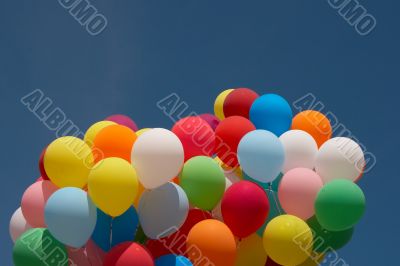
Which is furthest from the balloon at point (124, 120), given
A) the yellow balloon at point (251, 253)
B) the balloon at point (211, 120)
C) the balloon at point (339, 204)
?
the balloon at point (339, 204)

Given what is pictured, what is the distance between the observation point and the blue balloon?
5.73 metres

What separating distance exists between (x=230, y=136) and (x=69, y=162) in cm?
176

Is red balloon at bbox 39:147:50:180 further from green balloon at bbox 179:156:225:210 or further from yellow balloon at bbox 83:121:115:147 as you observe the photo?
green balloon at bbox 179:156:225:210

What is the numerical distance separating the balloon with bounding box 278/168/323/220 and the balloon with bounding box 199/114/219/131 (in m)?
1.42

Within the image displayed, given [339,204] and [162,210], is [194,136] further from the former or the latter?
[339,204]

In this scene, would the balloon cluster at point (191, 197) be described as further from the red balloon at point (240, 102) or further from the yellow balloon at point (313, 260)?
the red balloon at point (240, 102)

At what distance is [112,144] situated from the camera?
5.91m

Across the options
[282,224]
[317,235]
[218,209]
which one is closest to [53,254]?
[218,209]

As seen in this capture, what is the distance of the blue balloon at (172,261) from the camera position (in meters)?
5.73

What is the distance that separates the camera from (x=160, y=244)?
6.07 meters

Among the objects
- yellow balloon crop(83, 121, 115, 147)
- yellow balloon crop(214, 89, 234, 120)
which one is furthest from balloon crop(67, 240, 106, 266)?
yellow balloon crop(214, 89, 234, 120)

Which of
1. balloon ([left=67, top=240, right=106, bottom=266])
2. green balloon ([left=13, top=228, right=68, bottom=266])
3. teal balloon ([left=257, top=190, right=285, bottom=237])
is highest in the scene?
teal balloon ([left=257, top=190, right=285, bottom=237])

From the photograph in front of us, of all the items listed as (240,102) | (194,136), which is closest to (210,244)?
(194,136)

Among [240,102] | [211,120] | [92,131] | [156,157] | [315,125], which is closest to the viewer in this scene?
[156,157]
